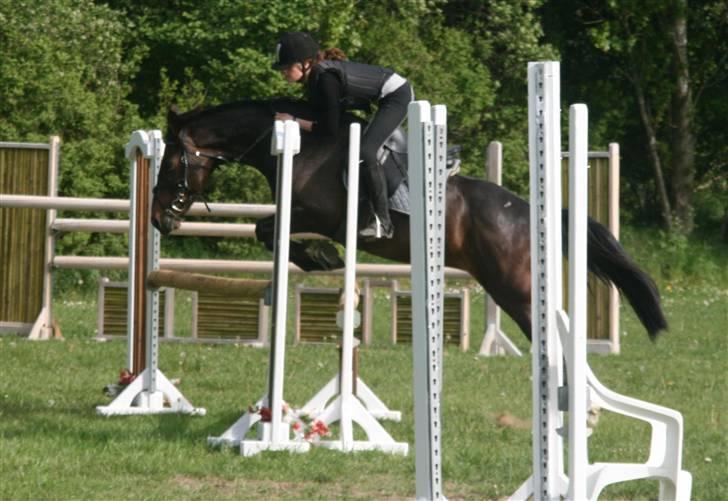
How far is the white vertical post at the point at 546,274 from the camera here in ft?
13.7

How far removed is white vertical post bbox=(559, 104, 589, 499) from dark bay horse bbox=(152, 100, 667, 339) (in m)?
3.91

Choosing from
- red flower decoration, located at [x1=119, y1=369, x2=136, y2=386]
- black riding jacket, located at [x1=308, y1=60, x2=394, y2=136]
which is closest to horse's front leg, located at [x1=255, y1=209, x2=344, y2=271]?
black riding jacket, located at [x1=308, y1=60, x2=394, y2=136]

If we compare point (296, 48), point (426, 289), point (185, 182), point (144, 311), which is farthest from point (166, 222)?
point (426, 289)

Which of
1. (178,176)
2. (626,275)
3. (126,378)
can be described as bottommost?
(126,378)

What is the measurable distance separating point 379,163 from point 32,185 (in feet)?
17.5

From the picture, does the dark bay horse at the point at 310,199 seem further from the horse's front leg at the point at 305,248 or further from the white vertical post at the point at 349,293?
the white vertical post at the point at 349,293

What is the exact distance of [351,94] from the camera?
770cm

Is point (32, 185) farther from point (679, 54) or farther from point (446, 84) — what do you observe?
point (679, 54)

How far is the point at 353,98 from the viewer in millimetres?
7793

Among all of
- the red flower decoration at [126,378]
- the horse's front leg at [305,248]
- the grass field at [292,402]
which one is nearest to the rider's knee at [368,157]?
the horse's front leg at [305,248]

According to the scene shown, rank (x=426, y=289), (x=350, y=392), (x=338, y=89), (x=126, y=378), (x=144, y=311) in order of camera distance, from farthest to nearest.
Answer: (x=144, y=311), (x=126, y=378), (x=338, y=89), (x=350, y=392), (x=426, y=289)

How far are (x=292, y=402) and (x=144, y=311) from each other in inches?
38.0

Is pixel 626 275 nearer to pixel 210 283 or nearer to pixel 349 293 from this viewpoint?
pixel 349 293

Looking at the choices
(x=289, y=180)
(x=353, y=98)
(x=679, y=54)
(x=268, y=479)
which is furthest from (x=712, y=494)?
(x=679, y=54)
